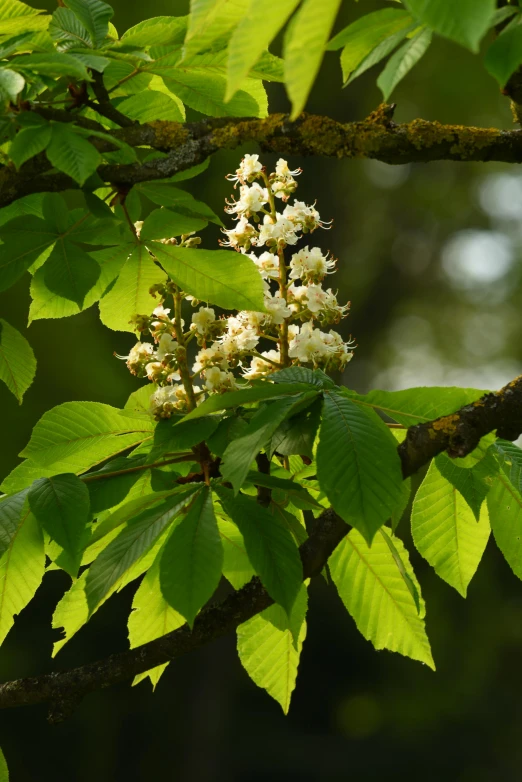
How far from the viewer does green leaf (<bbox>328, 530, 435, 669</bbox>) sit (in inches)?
29.5

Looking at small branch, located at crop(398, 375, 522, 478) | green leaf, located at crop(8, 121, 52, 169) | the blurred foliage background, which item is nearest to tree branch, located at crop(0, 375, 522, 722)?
small branch, located at crop(398, 375, 522, 478)

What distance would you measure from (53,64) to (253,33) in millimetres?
250

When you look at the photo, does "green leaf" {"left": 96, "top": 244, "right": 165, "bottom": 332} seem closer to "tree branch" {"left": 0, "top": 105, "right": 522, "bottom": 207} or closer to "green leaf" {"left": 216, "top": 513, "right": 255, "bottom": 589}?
"tree branch" {"left": 0, "top": 105, "right": 522, "bottom": 207}

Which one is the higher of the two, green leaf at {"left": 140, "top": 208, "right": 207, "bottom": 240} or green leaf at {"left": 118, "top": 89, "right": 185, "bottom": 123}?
green leaf at {"left": 118, "top": 89, "right": 185, "bottom": 123}

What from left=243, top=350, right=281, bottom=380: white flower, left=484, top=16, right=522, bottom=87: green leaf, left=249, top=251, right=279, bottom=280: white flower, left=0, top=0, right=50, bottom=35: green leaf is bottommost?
left=243, top=350, right=281, bottom=380: white flower

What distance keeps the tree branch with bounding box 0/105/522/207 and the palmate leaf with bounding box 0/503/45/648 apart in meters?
0.24

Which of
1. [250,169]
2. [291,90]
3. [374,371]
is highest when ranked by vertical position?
[291,90]

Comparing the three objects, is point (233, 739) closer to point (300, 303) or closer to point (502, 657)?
point (502, 657)

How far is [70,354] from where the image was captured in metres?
3.78

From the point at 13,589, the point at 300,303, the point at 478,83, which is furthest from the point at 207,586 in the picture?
the point at 478,83

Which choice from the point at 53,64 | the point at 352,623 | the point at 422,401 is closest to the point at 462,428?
the point at 422,401

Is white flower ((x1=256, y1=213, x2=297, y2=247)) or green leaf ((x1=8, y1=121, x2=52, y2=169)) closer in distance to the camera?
green leaf ((x1=8, y1=121, x2=52, y2=169))

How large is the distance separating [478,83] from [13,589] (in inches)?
178

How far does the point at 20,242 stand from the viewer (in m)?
0.69
